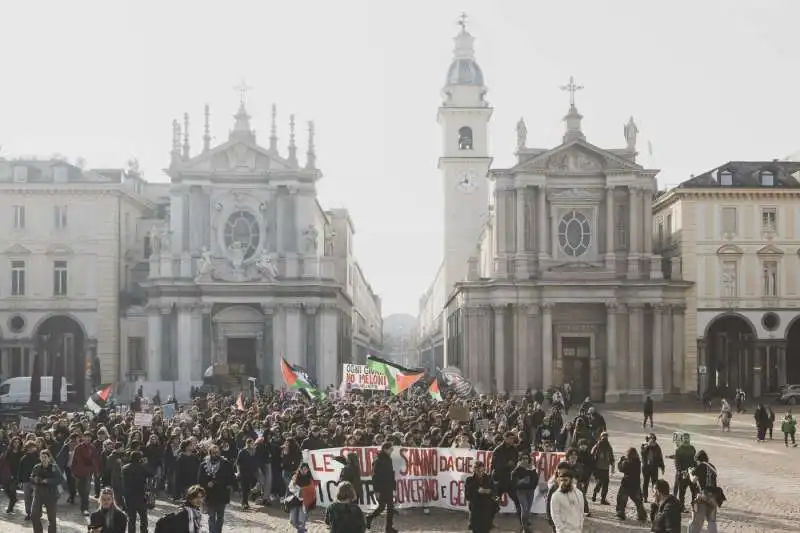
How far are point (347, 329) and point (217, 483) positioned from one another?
6453cm

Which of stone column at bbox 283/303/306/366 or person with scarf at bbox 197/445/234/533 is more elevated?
stone column at bbox 283/303/306/366

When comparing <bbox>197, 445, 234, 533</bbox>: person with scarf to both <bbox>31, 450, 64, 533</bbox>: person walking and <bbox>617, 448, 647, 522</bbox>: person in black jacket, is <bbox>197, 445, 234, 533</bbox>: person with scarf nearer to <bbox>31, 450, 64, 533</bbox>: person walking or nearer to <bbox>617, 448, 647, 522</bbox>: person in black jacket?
<bbox>31, 450, 64, 533</bbox>: person walking

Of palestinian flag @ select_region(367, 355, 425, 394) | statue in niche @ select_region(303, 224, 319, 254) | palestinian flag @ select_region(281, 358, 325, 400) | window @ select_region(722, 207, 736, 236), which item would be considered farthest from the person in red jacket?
window @ select_region(722, 207, 736, 236)

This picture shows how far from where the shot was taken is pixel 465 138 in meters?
86.2

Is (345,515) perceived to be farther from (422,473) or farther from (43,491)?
(422,473)

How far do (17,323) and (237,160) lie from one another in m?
15.5

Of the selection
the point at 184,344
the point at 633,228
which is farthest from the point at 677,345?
the point at 184,344

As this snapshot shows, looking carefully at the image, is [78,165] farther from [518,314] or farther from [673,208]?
[673,208]

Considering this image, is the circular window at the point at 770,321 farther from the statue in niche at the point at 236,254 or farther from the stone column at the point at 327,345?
the statue in niche at the point at 236,254

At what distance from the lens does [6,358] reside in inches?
2511

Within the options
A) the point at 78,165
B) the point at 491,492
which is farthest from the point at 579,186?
the point at 491,492

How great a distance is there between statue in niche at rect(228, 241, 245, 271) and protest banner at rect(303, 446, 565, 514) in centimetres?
3997

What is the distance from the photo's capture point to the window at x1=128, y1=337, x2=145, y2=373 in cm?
6619

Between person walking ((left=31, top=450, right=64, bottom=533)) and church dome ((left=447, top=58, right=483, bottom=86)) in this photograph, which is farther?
church dome ((left=447, top=58, right=483, bottom=86))
